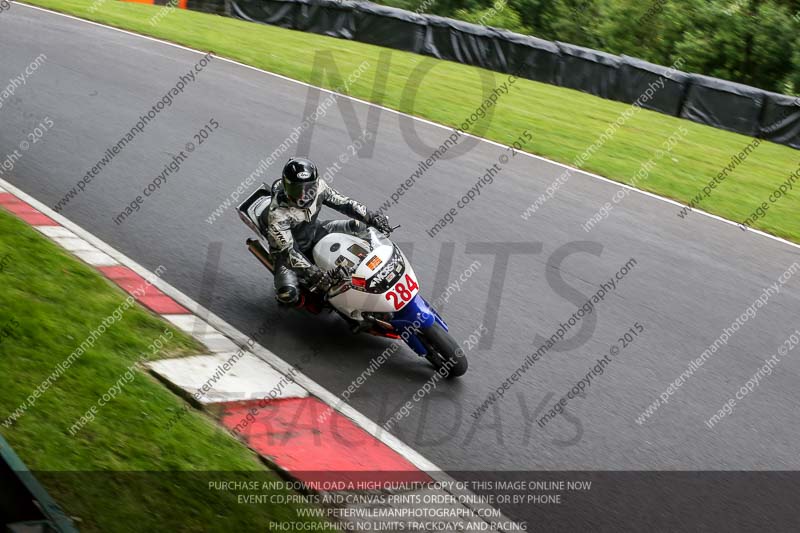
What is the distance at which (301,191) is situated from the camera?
27.2 feet

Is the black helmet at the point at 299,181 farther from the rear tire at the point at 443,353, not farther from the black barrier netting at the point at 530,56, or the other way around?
the black barrier netting at the point at 530,56

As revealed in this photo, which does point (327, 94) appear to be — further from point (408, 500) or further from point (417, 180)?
point (408, 500)

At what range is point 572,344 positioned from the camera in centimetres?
916

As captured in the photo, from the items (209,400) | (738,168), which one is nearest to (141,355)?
(209,400)

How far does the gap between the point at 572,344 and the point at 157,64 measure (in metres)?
13.8

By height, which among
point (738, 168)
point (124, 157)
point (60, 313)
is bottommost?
point (738, 168)

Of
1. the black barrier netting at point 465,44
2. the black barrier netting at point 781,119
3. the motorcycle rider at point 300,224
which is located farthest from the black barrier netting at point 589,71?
the motorcycle rider at point 300,224

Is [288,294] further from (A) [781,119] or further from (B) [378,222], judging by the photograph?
(A) [781,119]

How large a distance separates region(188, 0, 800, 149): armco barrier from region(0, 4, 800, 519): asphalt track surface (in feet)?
14.8

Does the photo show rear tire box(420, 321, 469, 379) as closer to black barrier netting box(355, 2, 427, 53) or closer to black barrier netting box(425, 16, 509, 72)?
black barrier netting box(425, 16, 509, 72)

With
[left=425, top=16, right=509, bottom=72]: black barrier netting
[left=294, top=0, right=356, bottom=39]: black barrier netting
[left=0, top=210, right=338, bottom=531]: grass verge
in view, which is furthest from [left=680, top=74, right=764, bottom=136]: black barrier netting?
[left=0, top=210, right=338, bottom=531]: grass verge

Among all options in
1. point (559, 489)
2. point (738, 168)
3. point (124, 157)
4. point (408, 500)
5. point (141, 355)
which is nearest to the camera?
point (408, 500)

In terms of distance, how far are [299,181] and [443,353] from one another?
196 centimetres

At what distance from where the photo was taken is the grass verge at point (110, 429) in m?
5.46
